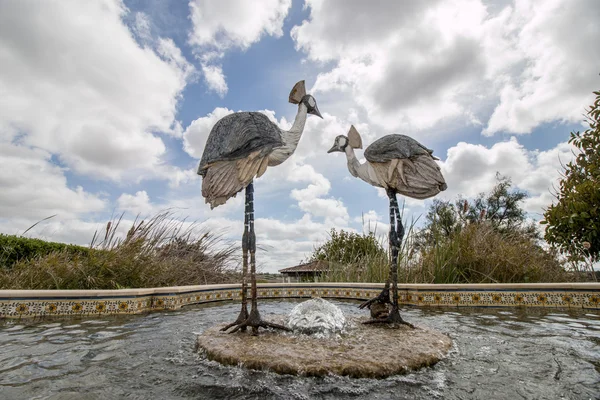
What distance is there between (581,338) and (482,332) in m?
0.76

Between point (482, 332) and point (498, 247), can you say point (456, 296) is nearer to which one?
point (498, 247)

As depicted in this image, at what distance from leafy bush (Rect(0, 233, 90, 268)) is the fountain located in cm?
517

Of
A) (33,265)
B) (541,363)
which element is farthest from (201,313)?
(541,363)

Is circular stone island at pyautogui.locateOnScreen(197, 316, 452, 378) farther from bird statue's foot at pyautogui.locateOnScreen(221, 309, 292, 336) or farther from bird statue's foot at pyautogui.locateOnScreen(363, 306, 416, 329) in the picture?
bird statue's foot at pyautogui.locateOnScreen(363, 306, 416, 329)

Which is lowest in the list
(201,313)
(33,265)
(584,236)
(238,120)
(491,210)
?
(201,313)

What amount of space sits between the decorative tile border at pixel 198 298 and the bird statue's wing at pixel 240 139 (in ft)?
10.3

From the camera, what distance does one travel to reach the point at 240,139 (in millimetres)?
2754

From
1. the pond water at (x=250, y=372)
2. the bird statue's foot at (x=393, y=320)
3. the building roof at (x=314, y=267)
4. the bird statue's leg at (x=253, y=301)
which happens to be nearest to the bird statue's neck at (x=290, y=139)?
the bird statue's leg at (x=253, y=301)

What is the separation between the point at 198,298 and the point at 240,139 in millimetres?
4467

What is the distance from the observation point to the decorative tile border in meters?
4.34

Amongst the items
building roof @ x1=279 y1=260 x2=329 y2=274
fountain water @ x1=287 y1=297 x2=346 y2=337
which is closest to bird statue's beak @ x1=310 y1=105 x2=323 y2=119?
fountain water @ x1=287 y1=297 x2=346 y2=337

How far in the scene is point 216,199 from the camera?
293 cm

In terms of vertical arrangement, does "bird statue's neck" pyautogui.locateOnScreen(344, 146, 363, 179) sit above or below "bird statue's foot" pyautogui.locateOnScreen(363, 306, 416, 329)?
above

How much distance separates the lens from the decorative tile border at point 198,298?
434 centimetres
